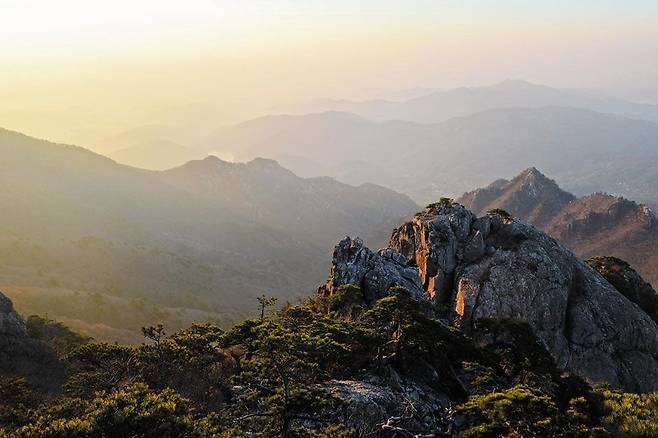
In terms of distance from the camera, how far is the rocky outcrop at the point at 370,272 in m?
56.8

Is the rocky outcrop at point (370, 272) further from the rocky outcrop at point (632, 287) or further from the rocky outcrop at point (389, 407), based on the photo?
the rocky outcrop at point (632, 287)

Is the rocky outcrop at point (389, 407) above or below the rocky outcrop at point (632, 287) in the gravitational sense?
above

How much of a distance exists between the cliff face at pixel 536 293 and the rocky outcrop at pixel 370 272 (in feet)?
0.63

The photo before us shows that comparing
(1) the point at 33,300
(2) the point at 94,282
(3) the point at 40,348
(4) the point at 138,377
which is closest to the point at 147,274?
(2) the point at 94,282

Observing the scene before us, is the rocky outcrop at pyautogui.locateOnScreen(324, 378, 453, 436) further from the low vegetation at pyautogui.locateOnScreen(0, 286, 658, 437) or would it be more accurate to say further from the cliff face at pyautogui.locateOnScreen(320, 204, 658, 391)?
the cliff face at pyautogui.locateOnScreen(320, 204, 658, 391)

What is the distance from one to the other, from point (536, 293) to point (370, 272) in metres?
22.8

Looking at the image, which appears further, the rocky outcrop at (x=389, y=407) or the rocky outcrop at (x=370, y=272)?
the rocky outcrop at (x=370, y=272)

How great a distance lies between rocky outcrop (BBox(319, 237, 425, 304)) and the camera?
186 ft

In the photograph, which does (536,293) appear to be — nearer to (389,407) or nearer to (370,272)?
(370,272)

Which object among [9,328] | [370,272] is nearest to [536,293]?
[370,272]

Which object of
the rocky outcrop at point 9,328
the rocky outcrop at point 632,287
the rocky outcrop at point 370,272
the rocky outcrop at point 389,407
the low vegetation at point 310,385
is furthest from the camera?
the rocky outcrop at point 632,287

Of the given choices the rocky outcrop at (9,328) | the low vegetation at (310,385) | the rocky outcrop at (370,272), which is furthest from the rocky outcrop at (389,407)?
the rocky outcrop at (9,328)

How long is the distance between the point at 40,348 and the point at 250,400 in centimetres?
4410

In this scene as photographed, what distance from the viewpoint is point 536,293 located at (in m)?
60.3
